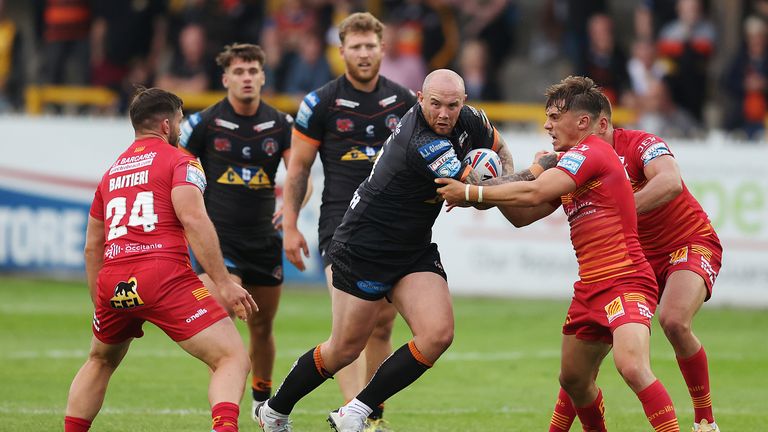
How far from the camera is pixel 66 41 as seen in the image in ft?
74.2

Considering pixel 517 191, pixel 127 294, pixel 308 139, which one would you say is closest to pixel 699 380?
pixel 517 191

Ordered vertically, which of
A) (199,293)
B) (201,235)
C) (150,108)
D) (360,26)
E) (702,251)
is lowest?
(199,293)

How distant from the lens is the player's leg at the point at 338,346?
8656mm

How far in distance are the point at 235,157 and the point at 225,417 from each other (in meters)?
3.51

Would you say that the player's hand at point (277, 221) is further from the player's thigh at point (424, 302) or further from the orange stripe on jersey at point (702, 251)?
the orange stripe on jersey at point (702, 251)

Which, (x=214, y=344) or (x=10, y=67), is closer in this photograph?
(x=214, y=344)

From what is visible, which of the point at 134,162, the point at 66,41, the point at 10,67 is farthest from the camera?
the point at 10,67

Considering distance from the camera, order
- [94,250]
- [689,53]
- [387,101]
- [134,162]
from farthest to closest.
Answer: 1. [689,53]
2. [387,101]
3. [94,250]
4. [134,162]

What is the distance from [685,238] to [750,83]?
10.6m

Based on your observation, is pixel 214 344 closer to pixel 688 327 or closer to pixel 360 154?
pixel 360 154

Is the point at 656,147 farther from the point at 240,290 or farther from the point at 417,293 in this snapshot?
the point at 240,290

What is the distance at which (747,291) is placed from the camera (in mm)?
17078

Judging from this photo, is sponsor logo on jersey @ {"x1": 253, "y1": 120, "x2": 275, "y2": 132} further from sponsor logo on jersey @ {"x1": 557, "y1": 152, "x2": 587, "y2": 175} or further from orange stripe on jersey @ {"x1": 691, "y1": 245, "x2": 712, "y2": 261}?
orange stripe on jersey @ {"x1": 691, "y1": 245, "x2": 712, "y2": 261}

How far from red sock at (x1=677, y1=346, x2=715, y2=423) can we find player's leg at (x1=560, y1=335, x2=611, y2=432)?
92 centimetres
